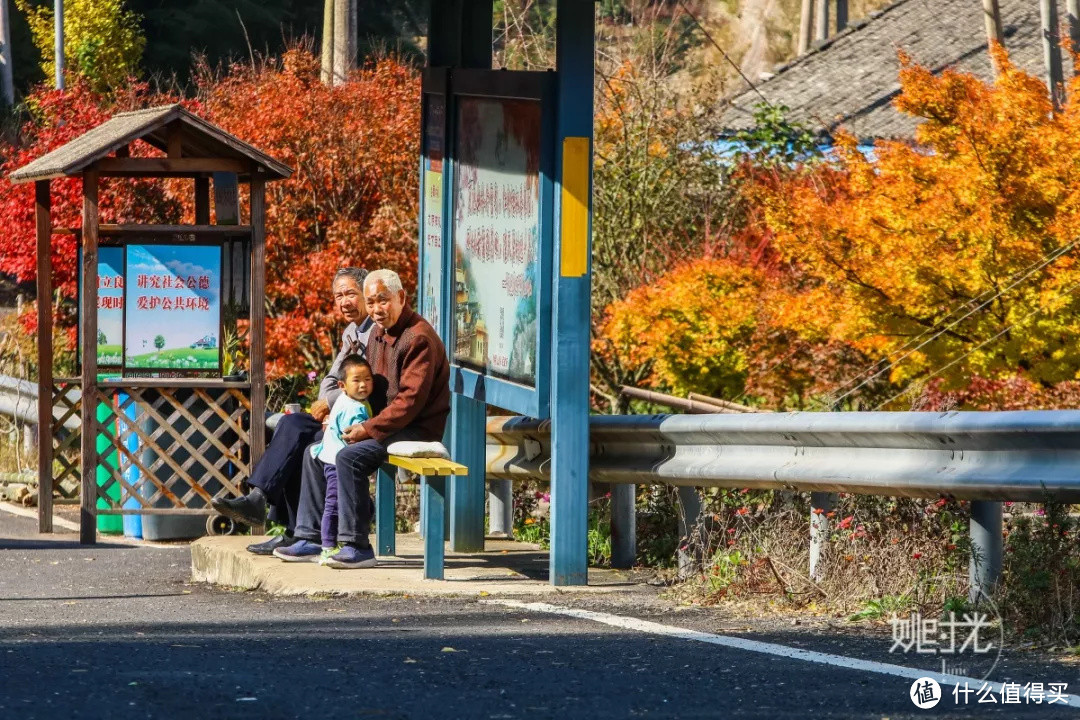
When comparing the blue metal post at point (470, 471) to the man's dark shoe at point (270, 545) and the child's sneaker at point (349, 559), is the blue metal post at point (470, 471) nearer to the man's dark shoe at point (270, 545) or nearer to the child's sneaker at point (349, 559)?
the man's dark shoe at point (270, 545)

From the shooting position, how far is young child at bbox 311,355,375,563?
854 centimetres

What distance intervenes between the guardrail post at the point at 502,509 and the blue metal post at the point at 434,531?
2075 millimetres

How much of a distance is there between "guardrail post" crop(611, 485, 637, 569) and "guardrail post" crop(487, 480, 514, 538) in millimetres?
Result: 1562

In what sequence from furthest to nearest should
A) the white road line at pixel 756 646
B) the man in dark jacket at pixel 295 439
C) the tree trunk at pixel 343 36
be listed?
the tree trunk at pixel 343 36 → the man in dark jacket at pixel 295 439 → the white road line at pixel 756 646

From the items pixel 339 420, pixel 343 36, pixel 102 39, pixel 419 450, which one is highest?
pixel 102 39

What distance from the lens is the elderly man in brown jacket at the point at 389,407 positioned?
838cm

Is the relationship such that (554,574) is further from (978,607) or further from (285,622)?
(978,607)

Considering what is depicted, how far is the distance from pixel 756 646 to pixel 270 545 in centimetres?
352

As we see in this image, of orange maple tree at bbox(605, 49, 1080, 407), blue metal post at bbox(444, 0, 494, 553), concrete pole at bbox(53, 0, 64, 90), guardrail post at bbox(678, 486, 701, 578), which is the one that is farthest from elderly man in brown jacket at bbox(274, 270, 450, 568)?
concrete pole at bbox(53, 0, 64, 90)

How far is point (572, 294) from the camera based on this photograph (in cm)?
793

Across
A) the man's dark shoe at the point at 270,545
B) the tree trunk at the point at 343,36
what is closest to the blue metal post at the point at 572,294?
the man's dark shoe at the point at 270,545

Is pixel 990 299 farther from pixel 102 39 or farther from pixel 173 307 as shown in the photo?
pixel 102 39

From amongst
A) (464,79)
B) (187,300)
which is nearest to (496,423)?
(464,79)

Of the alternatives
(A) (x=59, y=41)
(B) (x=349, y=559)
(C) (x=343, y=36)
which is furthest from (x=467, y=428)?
(A) (x=59, y=41)
